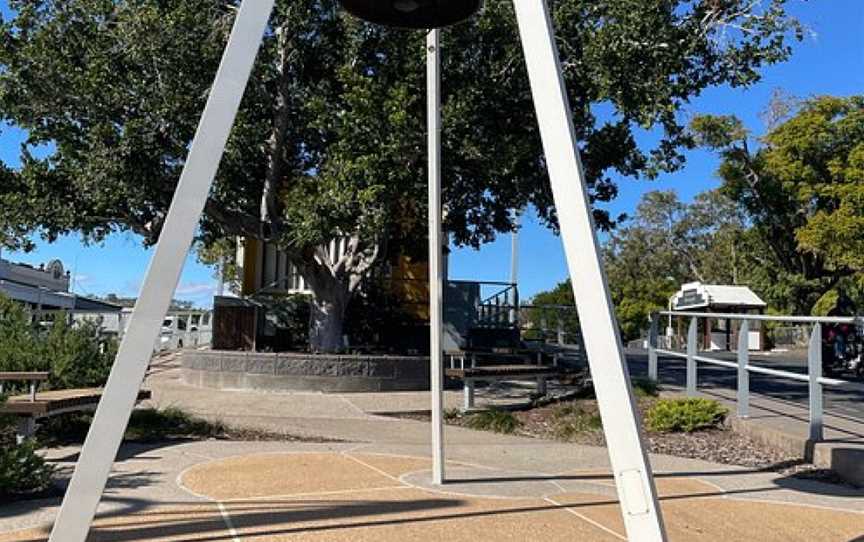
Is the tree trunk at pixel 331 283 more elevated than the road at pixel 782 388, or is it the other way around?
the tree trunk at pixel 331 283

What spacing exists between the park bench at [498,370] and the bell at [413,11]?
23.7 ft

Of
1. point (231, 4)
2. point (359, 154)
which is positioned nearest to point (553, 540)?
point (359, 154)

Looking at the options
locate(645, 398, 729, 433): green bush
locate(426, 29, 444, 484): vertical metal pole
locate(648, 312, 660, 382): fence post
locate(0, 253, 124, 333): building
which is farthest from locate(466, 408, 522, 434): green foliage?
locate(0, 253, 124, 333): building

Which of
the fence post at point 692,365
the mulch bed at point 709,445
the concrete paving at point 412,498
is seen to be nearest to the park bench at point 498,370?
the mulch bed at point 709,445

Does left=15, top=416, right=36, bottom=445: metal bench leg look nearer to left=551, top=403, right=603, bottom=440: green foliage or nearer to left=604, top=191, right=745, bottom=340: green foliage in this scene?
left=551, top=403, right=603, bottom=440: green foliage

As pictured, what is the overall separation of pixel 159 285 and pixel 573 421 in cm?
784

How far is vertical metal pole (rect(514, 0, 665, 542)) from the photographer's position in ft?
9.50

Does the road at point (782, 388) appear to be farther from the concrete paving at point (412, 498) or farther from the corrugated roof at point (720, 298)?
the corrugated roof at point (720, 298)

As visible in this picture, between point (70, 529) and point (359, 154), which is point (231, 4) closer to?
point (359, 154)

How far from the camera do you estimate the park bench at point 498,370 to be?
1152 centimetres

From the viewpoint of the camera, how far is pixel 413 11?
4.67 m

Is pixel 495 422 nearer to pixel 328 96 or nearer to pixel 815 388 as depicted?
pixel 815 388

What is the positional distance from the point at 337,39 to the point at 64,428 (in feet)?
29.7

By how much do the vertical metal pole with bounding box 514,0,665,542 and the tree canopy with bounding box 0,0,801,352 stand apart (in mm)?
8978
